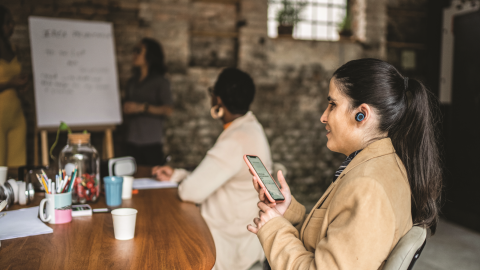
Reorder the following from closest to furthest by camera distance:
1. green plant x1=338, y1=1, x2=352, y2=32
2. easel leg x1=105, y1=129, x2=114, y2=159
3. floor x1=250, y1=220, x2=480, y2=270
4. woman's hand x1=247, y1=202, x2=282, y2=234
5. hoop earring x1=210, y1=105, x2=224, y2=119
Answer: woman's hand x1=247, y1=202, x2=282, y2=234, hoop earring x1=210, y1=105, x2=224, y2=119, floor x1=250, y1=220, x2=480, y2=270, easel leg x1=105, y1=129, x2=114, y2=159, green plant x1=338, y1=1, x2=352, y2=32

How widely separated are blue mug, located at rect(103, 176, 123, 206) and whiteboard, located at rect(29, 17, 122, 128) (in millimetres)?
2151

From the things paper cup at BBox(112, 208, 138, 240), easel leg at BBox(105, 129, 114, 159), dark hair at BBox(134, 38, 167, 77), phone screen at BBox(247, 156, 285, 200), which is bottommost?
easel leg at BBox(105, 129, 114, 159)

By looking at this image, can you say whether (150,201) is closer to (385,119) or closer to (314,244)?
(314,244)

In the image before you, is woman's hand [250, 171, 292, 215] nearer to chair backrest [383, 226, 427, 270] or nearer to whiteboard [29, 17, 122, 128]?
chair backrest [383, 226, 427, 270]

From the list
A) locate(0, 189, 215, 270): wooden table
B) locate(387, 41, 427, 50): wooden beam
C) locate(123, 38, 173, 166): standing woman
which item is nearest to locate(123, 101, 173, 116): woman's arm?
locate(123, 38, 173, 166): standing woman

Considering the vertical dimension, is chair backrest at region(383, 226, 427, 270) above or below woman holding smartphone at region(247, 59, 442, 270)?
below

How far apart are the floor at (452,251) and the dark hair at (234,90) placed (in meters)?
1.92

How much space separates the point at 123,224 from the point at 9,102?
252cm

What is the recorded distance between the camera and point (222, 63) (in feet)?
14.3

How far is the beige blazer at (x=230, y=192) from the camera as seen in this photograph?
1771mm

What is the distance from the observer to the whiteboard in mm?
3354

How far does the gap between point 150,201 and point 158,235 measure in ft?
1.55

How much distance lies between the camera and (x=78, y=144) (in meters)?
1.65

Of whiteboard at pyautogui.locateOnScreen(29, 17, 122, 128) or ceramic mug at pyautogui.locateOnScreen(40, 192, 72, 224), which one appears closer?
ceramic mug at pyautogui.locateOnScreen(40, 192, 72, 224)
